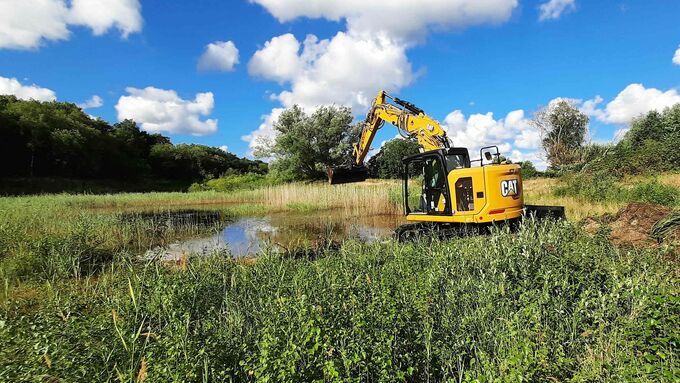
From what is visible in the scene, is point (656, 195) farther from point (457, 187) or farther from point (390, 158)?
point (390, 158)

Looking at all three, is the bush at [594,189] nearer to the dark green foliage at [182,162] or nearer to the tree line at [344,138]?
the tree line at [344,138]

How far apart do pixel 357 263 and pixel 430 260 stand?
102 centimetres

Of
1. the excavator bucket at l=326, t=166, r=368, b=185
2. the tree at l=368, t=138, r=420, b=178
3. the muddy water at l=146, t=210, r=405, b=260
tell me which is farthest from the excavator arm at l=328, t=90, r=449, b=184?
the tree at l=368, t=138, r=420, b=178

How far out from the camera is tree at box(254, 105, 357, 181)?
36.2m

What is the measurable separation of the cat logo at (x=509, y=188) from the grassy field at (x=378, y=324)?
67.8 inches

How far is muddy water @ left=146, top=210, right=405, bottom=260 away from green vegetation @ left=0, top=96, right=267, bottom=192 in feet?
98.1

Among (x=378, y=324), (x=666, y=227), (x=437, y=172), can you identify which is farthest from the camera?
(x=437, y=172)

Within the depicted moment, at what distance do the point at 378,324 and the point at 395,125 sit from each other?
8890mm

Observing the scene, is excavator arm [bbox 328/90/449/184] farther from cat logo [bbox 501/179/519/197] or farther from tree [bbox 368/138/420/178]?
tree [bbox 368/138/420/178]

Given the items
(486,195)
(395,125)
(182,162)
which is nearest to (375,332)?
(486,195)

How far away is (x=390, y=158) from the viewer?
46.3m

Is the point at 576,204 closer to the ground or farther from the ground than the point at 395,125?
closer to the ground

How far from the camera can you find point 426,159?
8.41m

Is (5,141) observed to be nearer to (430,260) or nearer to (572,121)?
(430,260)
